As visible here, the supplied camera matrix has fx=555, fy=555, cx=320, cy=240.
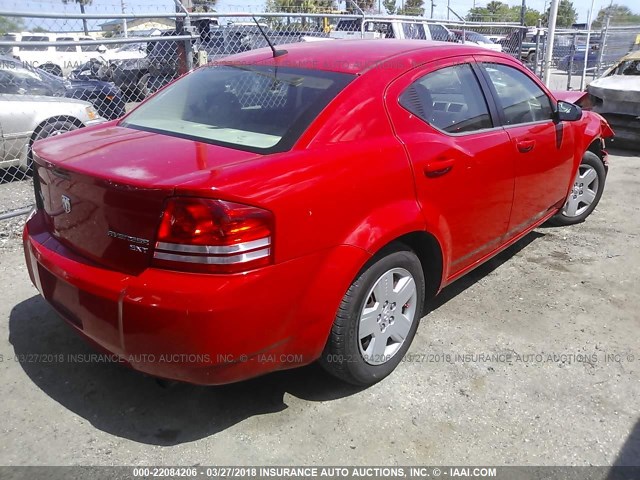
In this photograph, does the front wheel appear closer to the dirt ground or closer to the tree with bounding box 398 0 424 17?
the dirt ground

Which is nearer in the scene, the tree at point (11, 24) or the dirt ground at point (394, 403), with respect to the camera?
the dirt ground at point (394, 403)

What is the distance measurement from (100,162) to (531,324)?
2.69 metres

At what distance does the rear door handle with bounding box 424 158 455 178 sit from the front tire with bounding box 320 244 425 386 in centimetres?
42

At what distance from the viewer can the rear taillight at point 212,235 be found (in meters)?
2.11

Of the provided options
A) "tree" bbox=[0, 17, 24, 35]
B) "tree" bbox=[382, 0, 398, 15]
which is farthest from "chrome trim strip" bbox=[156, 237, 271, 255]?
"tree" bbox=[382, 0, 398, 15]

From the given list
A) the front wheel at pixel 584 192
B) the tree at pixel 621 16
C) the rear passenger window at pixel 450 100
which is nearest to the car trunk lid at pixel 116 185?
the rear passenger window at pixel 450 100

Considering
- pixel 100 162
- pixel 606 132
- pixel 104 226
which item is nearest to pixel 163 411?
pixel 104 226

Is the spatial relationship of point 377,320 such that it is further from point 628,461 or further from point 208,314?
point 628,461

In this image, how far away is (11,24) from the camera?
520 centimetres

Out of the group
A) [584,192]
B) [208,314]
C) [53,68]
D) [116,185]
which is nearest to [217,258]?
[208,314]

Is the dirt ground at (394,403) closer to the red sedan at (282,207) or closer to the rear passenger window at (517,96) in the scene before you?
the red sedan at (282,207)

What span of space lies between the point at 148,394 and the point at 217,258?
44.3 inches

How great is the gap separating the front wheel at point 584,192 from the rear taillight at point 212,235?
3.72 meters

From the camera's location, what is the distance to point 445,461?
7.95 feet
